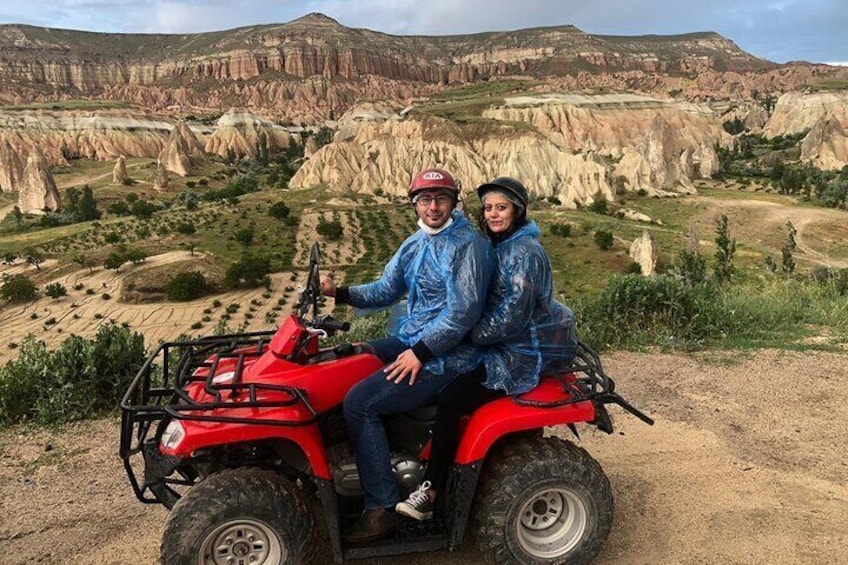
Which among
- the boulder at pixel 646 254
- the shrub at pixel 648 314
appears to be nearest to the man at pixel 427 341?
the shrub at pixel 648 314

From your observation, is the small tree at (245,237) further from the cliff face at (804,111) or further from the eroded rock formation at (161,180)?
the cliff face at (804,111)

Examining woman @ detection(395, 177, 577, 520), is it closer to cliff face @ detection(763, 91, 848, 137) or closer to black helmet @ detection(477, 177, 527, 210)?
black helmet @ detection(477, 177, 527, 210)

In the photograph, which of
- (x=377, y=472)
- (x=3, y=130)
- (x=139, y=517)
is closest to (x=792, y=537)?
(x=377, y=472)

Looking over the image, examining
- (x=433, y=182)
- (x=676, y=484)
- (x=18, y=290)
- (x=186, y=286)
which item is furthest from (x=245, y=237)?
(x=433, y=182)

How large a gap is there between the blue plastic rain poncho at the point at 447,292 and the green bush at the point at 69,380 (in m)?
3.86

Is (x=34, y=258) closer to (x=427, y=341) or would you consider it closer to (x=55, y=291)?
(x=55, y=291)

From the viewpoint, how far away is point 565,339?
11.8 ft

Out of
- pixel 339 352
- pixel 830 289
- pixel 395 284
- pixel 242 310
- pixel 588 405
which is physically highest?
pixel 395 284

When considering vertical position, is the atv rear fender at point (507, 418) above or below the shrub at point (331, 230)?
above

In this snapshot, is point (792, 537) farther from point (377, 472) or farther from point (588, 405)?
point (377, 472)

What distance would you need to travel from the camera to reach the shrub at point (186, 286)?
101 feet

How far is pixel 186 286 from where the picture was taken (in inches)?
1222

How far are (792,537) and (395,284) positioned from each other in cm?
308

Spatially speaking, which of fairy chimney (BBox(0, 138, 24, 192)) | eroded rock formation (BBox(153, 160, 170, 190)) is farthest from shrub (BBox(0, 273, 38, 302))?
fairy chimney (BBox(0, 138, 24, 192))
